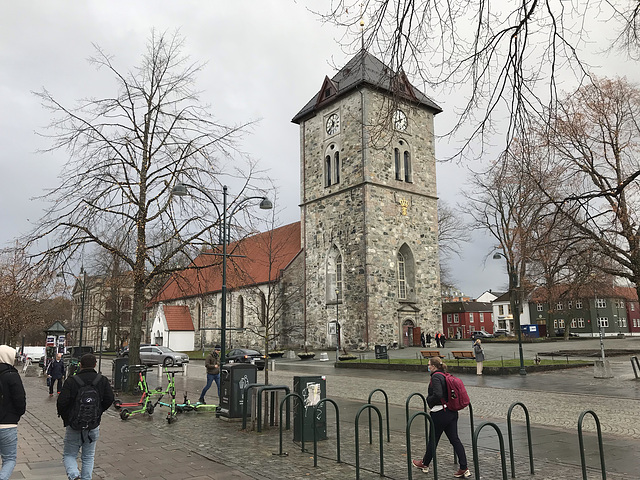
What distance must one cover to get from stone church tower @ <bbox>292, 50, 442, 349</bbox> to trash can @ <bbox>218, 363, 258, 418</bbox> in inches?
939

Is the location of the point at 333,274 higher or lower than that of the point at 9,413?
higher

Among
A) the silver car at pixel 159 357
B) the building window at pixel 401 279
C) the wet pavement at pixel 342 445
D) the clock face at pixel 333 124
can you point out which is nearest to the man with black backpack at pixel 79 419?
the wet pavement at pixel 342 445

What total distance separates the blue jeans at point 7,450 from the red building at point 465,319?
86977 mm

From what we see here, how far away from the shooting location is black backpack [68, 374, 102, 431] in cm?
606

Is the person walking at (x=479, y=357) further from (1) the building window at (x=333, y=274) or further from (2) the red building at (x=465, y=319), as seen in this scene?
(2) the red building at (x=465, y=319)

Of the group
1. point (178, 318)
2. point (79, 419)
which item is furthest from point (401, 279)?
point (79, 419)

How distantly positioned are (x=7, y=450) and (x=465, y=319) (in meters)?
89.4

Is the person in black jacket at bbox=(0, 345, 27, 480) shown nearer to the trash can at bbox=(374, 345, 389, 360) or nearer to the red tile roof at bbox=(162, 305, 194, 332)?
the trash can at bbox=(374, 345, 389, 360)

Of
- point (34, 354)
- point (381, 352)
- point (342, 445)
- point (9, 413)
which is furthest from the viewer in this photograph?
point (34, 354)

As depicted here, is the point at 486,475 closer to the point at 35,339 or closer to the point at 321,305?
the point at 321,305

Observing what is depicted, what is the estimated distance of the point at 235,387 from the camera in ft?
36.8

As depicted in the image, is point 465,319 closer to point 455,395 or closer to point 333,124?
point 333,124

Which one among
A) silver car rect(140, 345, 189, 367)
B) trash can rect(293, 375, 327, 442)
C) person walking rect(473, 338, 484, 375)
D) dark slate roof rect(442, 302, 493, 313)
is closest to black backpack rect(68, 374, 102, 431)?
trash can rect(293, 375, 327, 442)

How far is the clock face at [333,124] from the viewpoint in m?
42.2
